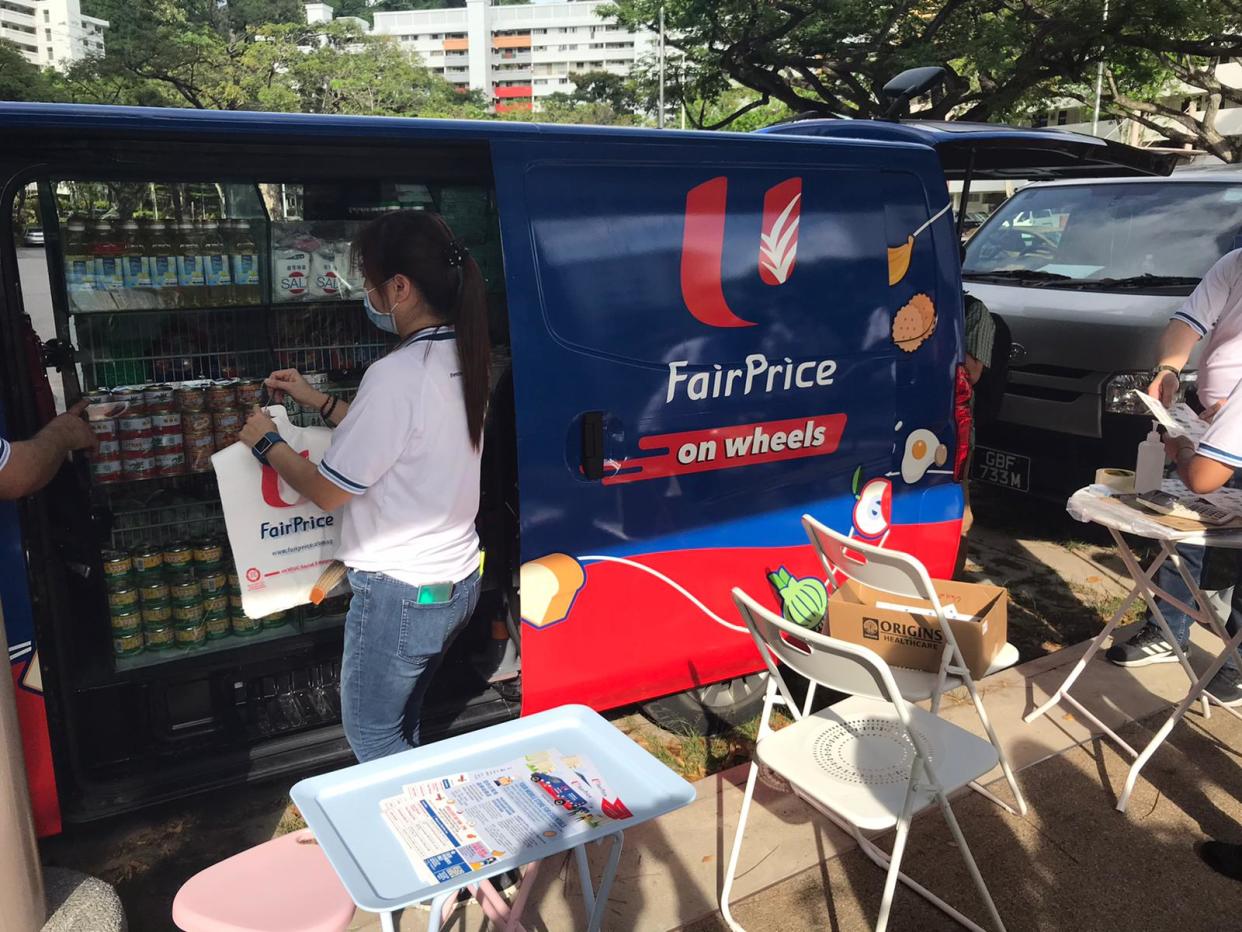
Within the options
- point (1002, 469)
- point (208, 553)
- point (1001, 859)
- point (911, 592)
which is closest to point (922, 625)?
point (911, 592)

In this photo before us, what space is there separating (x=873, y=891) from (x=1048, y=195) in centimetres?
549

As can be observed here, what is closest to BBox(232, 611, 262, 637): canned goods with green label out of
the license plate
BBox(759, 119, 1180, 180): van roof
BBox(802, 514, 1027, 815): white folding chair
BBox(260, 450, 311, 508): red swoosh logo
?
BBox(260, 450, 311, 508): red swoosh logo

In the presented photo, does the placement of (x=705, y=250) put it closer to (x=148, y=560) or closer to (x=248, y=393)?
(x=248, y=393)

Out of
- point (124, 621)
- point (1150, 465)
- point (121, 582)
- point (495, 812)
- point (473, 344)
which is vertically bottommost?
point (124, 621)

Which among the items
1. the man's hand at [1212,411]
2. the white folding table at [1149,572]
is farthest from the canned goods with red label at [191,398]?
the man's hand at [1212,411]

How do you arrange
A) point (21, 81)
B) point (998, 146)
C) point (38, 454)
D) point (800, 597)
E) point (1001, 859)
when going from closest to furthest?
1. point (38, 454)
2. point (1001, 859)
3. point (800, 597)
4. point (998, 146)
5. point (21, 81)

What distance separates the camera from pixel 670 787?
1.77 meters

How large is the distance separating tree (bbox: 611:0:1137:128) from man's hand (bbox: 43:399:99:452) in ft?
47.3

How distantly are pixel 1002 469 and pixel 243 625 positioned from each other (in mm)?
4305

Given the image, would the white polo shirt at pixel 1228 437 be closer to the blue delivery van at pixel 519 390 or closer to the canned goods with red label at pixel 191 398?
the blue delivery van at pixel 519 390

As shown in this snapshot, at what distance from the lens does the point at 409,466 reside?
225cm

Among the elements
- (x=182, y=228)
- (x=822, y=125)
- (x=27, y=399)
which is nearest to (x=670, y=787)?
(x=27, y=399)

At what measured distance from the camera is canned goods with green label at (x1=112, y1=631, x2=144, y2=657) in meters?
3.07

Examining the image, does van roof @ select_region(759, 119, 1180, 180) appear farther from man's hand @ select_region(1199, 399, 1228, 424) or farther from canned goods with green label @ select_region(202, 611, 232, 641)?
canned goods with green label @ select_region(202, 611, 232, 641)
